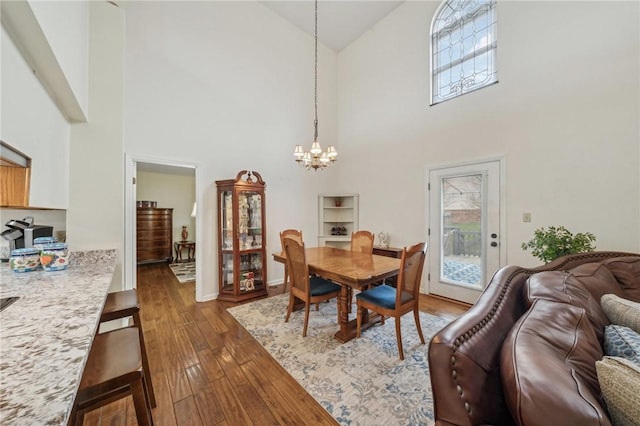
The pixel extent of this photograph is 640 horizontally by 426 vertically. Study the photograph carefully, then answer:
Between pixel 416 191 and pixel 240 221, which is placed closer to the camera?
pixel 240 221

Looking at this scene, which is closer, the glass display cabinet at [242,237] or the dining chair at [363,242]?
the dining chair at [363,242]

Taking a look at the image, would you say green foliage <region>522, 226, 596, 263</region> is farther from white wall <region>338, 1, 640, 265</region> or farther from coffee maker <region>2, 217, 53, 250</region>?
coffee maker <region>2, 217, 53, 250</region>

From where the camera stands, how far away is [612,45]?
2.33 meters

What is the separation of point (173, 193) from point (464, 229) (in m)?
6.63

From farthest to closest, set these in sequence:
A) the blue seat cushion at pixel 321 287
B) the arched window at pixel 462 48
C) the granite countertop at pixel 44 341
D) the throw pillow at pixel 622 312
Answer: the arched window at pixel 462 48
the blue seat cushion at pixel 321 287
the throw pillow at pixel 622 312
the granite countertop at pixel 44 341

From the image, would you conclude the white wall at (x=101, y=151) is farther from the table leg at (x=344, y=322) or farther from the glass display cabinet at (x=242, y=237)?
the table leg at (x=344, y=322)

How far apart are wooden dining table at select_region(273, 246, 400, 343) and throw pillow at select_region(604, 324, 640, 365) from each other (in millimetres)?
1384

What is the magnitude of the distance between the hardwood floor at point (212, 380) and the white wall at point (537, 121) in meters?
1.69

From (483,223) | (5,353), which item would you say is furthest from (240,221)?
(483,223)

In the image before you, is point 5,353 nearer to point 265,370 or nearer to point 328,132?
point 265,370

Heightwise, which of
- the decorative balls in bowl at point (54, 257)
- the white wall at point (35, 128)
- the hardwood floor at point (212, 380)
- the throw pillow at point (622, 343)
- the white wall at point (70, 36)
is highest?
the white wall at point (70, 36)

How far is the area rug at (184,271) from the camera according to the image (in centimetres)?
449

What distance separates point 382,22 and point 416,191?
10.7 feet

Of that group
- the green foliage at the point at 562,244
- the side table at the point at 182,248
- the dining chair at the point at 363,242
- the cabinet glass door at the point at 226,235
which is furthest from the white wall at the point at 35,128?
the side table at the point at 182,248
